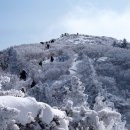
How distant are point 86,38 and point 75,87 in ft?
468

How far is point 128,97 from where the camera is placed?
286 ft

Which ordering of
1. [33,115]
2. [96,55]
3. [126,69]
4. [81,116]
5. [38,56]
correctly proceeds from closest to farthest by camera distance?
[33,115] < [81,116] < [126,69] < [96,55] < [38,56]

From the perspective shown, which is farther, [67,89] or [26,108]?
[67,89]

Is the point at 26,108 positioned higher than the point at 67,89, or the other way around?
the point at 26,108

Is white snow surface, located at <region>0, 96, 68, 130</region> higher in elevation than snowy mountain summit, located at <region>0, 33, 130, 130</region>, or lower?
higher

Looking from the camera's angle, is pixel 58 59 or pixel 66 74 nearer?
pixel 66 74

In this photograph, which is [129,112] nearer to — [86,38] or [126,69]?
[126,69]

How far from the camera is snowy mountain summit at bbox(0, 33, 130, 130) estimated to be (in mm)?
20641

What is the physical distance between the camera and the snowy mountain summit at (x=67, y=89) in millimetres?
20641

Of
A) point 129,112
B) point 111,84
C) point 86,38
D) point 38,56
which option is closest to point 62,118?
point 129,112

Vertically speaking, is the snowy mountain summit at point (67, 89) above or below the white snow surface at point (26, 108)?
below

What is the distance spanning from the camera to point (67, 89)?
145ft

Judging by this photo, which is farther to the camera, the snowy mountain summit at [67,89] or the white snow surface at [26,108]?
the snowy mountain summit at [67,89]

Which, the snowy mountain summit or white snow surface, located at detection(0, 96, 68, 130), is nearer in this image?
white snow surface, located at detection(0, 96, 68, 130)
